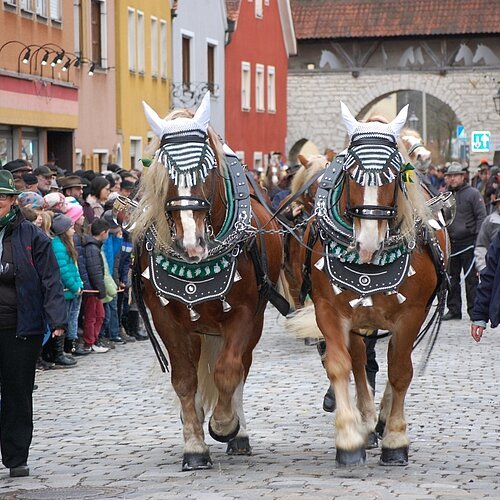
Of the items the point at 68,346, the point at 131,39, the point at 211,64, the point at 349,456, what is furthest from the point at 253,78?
the point at 349,456

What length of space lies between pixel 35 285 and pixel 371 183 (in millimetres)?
2082

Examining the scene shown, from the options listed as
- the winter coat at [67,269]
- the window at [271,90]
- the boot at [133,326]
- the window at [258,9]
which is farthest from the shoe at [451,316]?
the window at [271,90]

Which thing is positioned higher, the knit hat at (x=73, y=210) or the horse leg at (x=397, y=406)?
the knit hat at (x=73, y=210)

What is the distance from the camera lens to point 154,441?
1004 centimetres

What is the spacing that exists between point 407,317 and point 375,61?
5234 centimetres

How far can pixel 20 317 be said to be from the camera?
350 inches

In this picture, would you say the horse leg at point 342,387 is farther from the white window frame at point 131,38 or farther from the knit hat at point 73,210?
the white window frame at point 131,38

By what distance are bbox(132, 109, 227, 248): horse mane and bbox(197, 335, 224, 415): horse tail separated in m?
0.92

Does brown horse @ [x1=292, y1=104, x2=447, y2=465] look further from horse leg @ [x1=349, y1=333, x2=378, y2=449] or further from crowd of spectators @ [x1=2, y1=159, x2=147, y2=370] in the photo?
crowd of spectators @ [x1=2, y1=159, x2=147, y2=370]

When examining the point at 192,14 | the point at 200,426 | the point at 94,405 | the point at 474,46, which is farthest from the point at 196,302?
the point at 474,46

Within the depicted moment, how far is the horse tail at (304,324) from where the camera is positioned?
1002cm

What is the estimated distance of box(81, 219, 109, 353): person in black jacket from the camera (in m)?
15.7

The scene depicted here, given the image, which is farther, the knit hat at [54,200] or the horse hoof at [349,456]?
the knit hat at [54,200]

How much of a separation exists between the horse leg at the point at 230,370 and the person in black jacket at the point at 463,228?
1102cm
